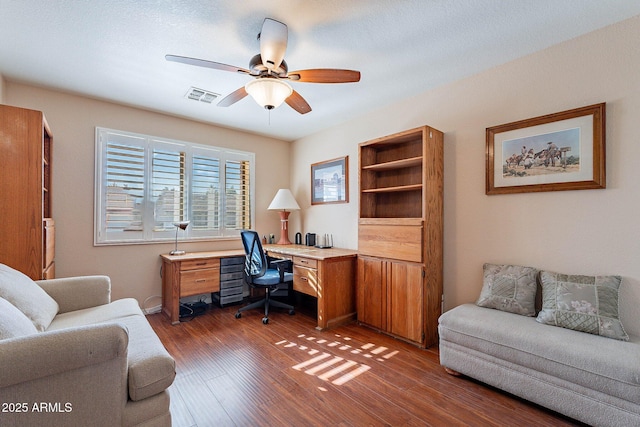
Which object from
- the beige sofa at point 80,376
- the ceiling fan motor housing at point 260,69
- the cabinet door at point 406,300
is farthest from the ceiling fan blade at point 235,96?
the cabinet door at point 406,300

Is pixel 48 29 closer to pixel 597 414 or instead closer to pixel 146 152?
pixel 146 152

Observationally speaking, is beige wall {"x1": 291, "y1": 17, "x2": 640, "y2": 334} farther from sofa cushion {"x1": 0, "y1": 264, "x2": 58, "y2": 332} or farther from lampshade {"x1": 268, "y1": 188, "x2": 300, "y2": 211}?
sofa cushion {"x1": 0, "y1": 264, "x2": 58, "y2": 332}

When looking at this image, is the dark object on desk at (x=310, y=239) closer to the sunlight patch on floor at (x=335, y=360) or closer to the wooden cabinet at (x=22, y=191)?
the sunlight patch on floor at (x=335, y=360)

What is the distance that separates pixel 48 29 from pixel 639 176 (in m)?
4.28

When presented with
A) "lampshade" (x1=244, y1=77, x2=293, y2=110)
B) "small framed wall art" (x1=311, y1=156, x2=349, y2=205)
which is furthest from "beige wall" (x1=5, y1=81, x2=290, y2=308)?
"lampshade" (x1=244, y1=77, x2=293, y2=110)

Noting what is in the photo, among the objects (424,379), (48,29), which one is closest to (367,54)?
(48,29)

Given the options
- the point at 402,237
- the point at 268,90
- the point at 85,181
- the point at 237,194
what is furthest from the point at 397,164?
the point at 85,181

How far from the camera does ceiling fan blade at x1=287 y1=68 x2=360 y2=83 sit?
6.57 ft

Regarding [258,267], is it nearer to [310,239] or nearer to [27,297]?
[310,239]

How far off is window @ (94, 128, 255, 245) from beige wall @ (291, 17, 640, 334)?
2.52 m

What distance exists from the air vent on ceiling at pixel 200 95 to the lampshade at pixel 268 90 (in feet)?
4.08

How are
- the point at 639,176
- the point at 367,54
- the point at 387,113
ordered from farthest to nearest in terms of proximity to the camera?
the point at 387,113 < the point at 367,54 < the point at 639,176

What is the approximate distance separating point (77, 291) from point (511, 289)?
11.4 feet

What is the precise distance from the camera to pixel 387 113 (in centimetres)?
347
